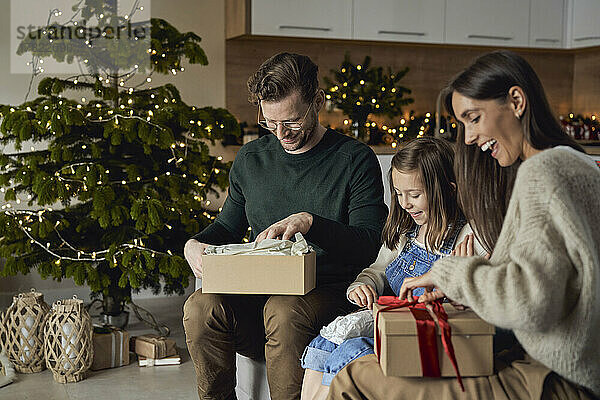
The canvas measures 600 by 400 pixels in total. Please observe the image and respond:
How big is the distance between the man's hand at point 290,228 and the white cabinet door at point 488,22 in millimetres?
2922

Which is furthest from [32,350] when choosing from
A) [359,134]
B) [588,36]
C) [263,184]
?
[588,36]

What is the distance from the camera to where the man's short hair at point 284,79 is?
6.95ft

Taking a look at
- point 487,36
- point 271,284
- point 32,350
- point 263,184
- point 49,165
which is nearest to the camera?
point 271,284

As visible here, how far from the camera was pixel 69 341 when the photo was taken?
297cm

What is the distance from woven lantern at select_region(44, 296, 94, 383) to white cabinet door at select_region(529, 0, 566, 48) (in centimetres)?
320

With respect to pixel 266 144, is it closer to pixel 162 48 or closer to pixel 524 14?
pixel 162 48

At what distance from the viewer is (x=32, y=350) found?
309 cm

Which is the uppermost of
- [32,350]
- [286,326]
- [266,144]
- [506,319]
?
[266,144]

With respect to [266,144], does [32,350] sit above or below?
below

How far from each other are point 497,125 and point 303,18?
2.86 m

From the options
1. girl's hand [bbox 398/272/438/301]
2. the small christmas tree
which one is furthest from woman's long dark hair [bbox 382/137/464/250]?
the small christmas tree

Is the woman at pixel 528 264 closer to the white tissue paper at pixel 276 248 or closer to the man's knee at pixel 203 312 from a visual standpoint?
the white tissue paper at pixel 276 248

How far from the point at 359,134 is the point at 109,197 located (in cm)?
163

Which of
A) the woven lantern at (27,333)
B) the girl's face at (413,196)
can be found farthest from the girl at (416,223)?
the woven lantern at (27,333)
